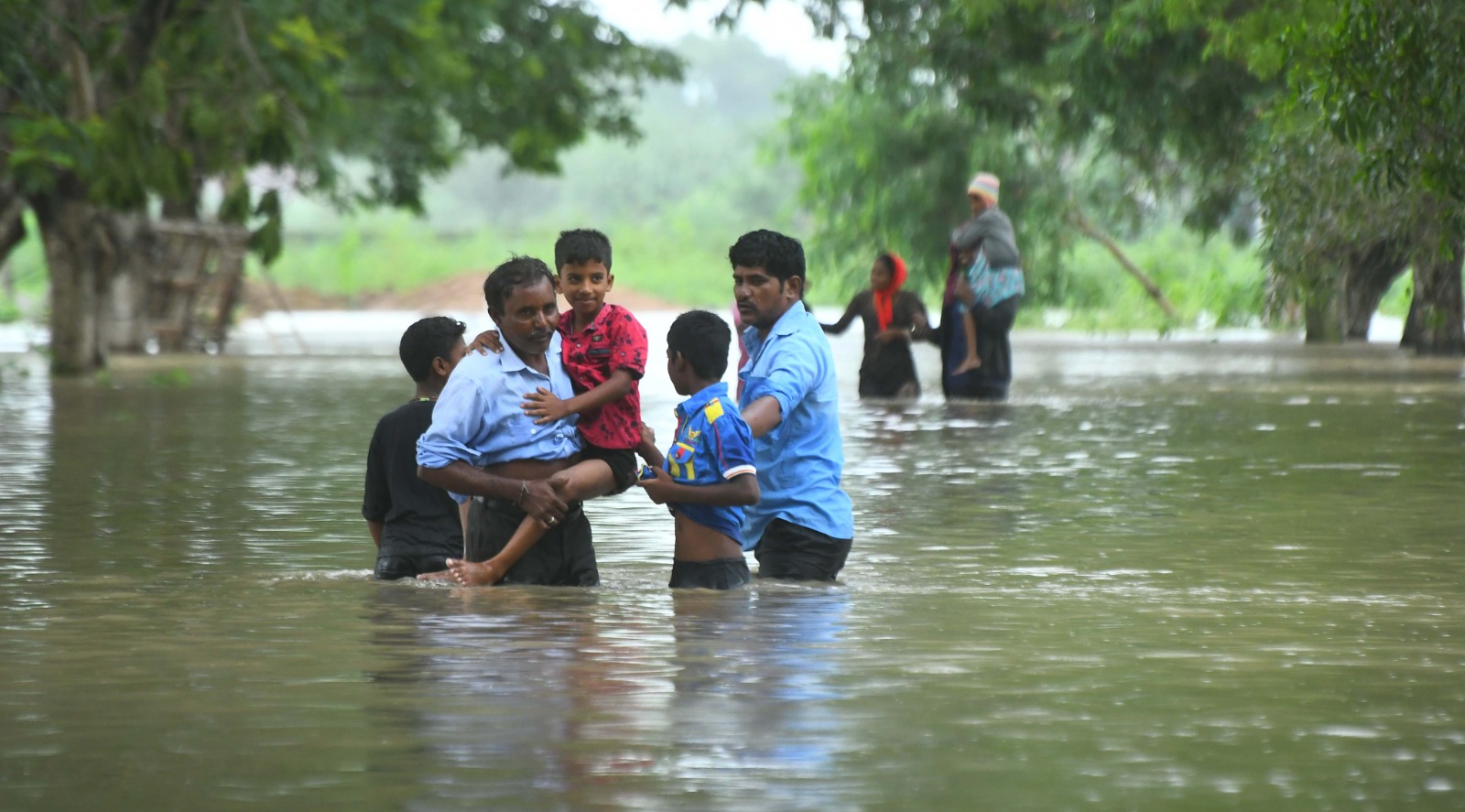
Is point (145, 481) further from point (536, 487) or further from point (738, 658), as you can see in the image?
point (738, 658)

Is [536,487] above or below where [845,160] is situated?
below

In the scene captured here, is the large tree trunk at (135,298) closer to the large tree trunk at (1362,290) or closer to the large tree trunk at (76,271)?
the large tree trunk at (76,271)

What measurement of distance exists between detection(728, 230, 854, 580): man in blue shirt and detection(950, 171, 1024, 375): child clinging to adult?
11.0 metres

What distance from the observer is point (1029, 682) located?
6.54 metres

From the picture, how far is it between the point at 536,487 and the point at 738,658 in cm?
128

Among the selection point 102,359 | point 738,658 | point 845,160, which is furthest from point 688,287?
point 738,658

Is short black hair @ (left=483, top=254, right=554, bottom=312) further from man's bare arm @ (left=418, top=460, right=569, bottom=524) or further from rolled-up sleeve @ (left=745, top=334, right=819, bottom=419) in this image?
rolled-up sleeve @ (left=745, top=334, right=819, bottom=419)

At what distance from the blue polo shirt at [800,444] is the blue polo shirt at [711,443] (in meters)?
0.31

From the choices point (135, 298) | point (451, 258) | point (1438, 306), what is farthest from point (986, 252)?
point (451, 258)

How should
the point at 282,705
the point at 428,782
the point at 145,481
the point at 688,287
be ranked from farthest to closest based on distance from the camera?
the point at 688,287, the point at 145,481, the point at 282,705, the point at 428,782

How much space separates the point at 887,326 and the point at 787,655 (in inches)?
525

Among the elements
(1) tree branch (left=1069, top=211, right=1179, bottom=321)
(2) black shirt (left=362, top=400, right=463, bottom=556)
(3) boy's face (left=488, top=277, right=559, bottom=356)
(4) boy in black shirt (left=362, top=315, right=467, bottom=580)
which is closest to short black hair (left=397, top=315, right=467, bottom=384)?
(4) boy in black shirt (left=362, top=315, right=467, bottom=580)

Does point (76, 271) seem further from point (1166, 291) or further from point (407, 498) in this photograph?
point (1166, 291)

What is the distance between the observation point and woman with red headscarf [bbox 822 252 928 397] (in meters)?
19.1
